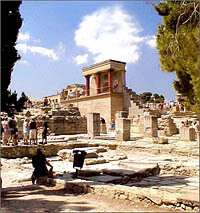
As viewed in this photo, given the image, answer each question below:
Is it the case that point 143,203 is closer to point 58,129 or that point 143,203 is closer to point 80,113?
point 58,129

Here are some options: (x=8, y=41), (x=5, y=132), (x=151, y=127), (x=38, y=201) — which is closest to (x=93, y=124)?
(x=151, y=127)

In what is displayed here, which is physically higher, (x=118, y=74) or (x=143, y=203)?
(x=118, y=74)

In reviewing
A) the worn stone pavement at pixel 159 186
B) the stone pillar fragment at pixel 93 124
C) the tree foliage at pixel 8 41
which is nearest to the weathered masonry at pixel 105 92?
the stone pillar fragment at pixel 93 124

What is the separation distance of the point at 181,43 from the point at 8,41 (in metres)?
4.22

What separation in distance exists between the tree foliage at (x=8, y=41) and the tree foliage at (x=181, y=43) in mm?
3752

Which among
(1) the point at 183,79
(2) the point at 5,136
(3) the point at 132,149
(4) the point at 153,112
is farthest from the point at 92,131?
(1) the point at 183,79

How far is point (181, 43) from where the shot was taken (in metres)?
6.31

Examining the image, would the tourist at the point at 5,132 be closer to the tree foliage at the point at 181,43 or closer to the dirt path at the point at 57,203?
the dirt path at the point at 57,203

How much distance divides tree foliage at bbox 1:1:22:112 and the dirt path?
2.22 m

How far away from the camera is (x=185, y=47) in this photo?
618cm

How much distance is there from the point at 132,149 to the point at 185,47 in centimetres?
811

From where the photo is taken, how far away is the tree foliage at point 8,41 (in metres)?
6.41

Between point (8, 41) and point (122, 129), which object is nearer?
point (8, 41)

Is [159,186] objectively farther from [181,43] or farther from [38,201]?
[181,43]
